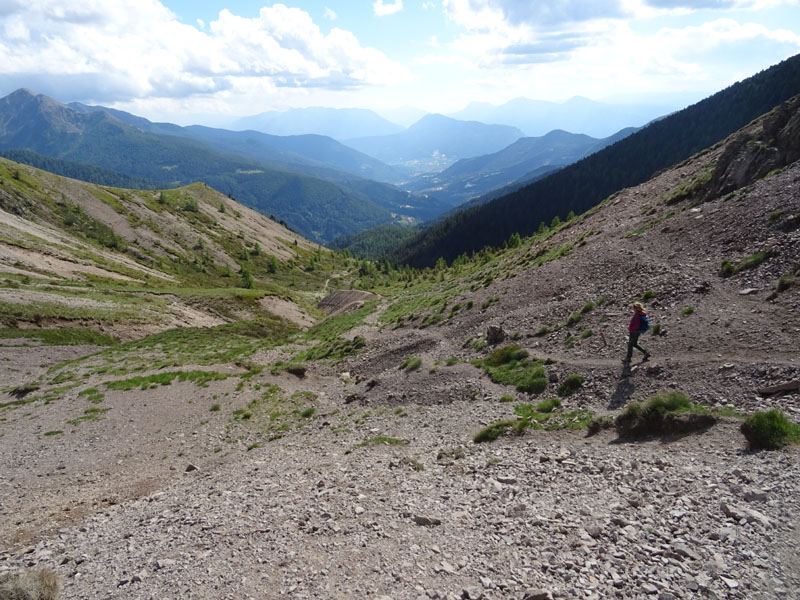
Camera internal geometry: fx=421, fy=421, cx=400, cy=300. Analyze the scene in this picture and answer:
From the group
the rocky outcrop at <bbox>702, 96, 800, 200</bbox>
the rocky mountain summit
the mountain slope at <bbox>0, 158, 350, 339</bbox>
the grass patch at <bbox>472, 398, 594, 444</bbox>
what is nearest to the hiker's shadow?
the rocky mountain summit

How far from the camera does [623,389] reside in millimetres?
16062

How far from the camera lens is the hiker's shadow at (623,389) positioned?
1554 centimetres

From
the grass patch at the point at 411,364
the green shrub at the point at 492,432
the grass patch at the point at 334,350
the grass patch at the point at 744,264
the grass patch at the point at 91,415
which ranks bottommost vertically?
the grass patch at the point at 334,350

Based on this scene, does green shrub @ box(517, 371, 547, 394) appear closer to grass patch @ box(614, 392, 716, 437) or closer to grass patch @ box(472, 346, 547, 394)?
grass patch @ box(472, 346, 547, 394)

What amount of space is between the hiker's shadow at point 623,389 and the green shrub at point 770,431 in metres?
4.40

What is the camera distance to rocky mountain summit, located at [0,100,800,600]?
8758mm

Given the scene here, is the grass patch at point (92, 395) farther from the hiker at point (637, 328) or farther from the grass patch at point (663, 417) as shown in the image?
the hiker at point (637, 328)

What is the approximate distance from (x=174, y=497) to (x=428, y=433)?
9.64m

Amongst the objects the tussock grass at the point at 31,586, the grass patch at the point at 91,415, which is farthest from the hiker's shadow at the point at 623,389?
the grass patch at the point at 91,415

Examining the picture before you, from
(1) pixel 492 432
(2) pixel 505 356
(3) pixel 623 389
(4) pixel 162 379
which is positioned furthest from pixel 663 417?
(4) pixel 162 379

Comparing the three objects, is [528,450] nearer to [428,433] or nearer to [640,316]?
[428,433]

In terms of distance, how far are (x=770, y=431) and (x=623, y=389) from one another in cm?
543

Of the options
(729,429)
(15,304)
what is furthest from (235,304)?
(729,429)

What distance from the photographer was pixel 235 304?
6247 centimetres
